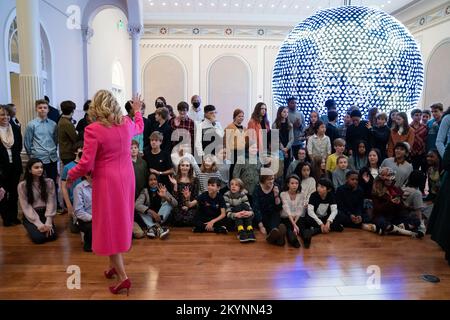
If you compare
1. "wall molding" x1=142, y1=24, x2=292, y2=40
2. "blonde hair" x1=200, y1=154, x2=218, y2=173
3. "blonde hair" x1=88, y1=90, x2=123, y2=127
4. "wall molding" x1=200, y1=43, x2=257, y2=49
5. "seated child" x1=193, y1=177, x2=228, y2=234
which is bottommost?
"seated child" x1=193, y1=177, x2=228, y2=234

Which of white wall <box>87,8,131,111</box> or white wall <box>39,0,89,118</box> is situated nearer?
white wall <box>39,0,89,118</box>

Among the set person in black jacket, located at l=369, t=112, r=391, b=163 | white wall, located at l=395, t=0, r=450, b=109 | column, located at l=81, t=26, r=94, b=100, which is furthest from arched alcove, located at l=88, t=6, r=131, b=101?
white wall, located at l=395, t=0, r=450, b=109

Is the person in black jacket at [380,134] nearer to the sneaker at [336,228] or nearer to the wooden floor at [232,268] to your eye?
the sneaker at [336,228]

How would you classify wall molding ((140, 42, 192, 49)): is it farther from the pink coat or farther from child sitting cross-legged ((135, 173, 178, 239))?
the pink coat

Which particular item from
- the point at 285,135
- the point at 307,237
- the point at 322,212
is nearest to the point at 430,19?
the point at 285,135

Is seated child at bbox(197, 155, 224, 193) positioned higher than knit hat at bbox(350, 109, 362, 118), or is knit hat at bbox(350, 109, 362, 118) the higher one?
knit hat at bbox(350, 109, 362, 118)

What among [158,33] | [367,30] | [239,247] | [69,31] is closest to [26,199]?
[239,247]

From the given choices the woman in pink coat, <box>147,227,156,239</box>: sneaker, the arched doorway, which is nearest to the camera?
the woman in pink coat

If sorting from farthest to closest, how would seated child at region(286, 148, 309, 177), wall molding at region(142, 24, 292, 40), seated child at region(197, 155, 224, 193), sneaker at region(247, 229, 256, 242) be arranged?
wall molding at region(142, 24, 292, 40)
seated child at region(286, 148, 309, 177)
seated child at region(197, 155, 224, 193)
sneaker at region(247, 229, 256, 242)

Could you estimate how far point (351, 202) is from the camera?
4262mm

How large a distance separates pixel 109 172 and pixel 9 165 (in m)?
2.60

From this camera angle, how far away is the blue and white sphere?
3.81 meters

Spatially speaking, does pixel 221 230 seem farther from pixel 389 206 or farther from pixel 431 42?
pixel 431 42
